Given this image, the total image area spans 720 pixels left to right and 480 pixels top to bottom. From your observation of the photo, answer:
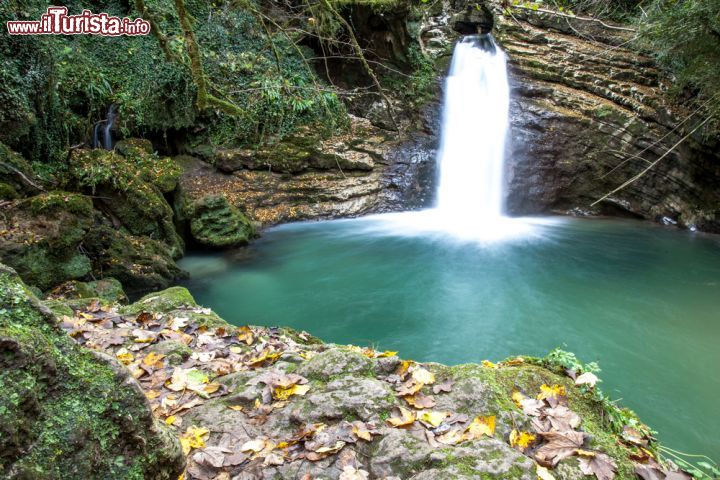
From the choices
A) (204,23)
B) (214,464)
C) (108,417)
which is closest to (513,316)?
(214,464)

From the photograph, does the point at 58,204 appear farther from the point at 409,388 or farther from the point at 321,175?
the point at 321,175

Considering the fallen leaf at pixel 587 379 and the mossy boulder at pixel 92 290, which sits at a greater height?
the fallen leaf at pixel 587 379

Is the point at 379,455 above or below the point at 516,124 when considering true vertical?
below

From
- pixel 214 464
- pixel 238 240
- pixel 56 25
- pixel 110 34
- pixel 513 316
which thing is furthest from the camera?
pixel 110 34

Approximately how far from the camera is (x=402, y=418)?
6.55 ft

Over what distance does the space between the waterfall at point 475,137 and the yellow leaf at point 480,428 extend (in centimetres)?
1096

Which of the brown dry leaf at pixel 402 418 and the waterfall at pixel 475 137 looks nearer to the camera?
the brown dry leaf at pixel 402 418

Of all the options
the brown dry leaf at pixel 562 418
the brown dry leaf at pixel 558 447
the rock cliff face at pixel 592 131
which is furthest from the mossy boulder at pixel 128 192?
the rock cliff face at pixel 592 131

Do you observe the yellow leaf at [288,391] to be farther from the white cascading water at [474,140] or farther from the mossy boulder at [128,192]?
the white cascading water at [474,140]

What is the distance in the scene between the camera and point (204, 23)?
12.1 meters

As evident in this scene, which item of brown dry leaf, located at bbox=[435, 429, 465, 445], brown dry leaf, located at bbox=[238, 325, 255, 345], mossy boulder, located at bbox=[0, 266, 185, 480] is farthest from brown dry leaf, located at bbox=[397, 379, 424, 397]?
brown dry leaf, located at bbox=[238, 325, 255, 345]

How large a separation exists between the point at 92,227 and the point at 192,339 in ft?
15.1

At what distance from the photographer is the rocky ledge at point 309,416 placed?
A: 112 centimetres

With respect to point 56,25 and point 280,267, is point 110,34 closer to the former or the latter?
point 56,25
